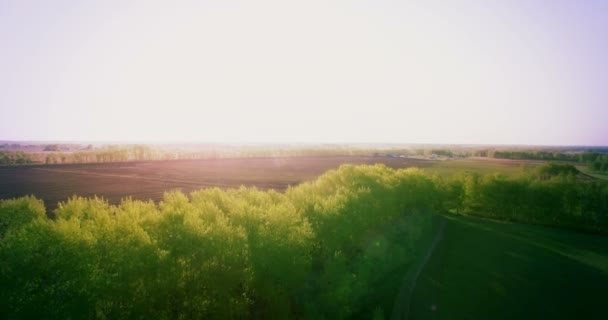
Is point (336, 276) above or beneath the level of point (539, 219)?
above

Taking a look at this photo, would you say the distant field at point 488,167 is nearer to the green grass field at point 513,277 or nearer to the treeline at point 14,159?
the green grass field at point 513,277

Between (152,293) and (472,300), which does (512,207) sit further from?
(152,293)

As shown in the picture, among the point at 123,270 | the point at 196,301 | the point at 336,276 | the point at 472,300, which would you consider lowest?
the point at 472,300

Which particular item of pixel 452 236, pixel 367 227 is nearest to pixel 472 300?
pixel 367 227

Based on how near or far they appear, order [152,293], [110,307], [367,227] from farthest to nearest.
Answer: [367,227] < [152,293] < [110,307]

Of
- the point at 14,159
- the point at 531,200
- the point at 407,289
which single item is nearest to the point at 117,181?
the point at 14,159

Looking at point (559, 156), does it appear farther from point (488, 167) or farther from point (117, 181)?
point (117, 181)

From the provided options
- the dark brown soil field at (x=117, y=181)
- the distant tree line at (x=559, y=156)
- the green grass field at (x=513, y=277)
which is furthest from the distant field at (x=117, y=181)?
the distant tree line at (x=559, y=156)
